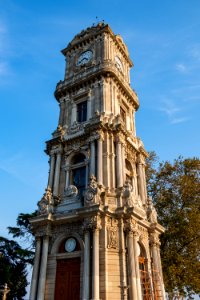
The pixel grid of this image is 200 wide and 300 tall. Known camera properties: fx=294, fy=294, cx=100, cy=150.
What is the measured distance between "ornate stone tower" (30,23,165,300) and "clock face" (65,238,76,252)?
0.06 metres

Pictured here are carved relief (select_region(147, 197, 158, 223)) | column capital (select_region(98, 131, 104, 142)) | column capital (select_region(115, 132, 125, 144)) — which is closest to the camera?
column capital (select_region(98, 131, 104, 142))

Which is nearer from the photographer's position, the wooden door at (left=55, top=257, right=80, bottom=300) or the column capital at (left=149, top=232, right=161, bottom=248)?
the wooden door at (left=55, top=257, right=80, bottom=300)

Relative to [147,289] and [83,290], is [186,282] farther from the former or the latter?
[83,290]

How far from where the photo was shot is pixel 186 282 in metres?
23.5

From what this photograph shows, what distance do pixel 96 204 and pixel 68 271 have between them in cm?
433

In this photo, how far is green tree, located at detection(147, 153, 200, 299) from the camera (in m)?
23.9

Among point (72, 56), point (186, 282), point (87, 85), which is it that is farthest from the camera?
point (72, 56)

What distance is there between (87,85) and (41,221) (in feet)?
40.6

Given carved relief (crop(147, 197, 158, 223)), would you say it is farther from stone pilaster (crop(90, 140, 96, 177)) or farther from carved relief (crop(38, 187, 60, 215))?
carved relief (crop(38, 187, 60, 215))

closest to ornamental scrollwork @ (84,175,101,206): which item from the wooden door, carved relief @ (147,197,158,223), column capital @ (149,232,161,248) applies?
the wooden door

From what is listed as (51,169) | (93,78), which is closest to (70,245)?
(51,169)

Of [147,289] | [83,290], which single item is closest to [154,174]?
[147,289]

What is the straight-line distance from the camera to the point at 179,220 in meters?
25.7

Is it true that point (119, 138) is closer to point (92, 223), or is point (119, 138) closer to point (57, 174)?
point (57, 174)
